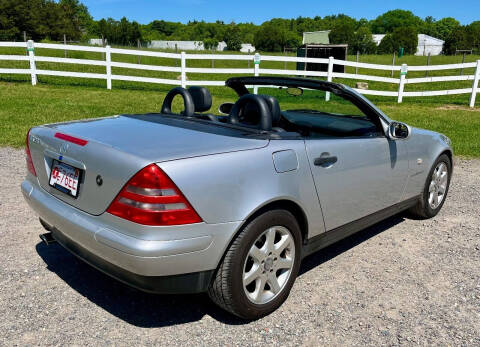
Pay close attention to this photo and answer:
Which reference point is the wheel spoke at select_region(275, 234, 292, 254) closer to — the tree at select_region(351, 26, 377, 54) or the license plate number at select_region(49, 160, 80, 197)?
the license plate number at select_region(49, 160, 80, 197)

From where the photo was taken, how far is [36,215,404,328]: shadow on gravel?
279cm

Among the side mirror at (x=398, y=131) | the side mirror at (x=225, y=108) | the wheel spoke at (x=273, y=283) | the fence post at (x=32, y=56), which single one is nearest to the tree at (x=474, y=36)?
the fence post at (x=32, y=56)

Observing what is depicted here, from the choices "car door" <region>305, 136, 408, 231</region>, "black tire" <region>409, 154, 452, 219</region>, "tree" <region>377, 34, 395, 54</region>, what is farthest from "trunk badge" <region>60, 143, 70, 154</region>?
"tree" <region>377, 34, 395, 54</region>

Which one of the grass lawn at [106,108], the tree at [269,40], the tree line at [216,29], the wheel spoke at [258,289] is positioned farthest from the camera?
the tree at [269,40]

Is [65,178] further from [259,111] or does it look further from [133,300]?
[259,111]

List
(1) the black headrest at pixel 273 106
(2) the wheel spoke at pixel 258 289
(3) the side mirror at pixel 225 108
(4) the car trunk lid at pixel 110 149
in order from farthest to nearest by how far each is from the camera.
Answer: (3) the side mirror at pixel 225 108 → (1) the black headrest at pixel 273 106 → (2) the wheel spoke at pixel 258 289 → (4) the car trunk lid at pixel 110 149

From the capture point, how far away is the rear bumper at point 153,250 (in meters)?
2.22

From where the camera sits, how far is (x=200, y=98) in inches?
143

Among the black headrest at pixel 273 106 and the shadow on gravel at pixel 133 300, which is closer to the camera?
the shadow on gravel at pixel 133 300

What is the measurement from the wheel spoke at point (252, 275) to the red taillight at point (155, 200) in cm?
59

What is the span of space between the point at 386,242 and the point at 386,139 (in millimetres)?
1078

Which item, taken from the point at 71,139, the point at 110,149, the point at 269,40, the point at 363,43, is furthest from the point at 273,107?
the point at 269,40

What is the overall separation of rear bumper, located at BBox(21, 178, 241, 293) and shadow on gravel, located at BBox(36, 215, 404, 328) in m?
0.49

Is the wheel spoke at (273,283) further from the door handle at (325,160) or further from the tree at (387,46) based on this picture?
the tree at (387,46)
